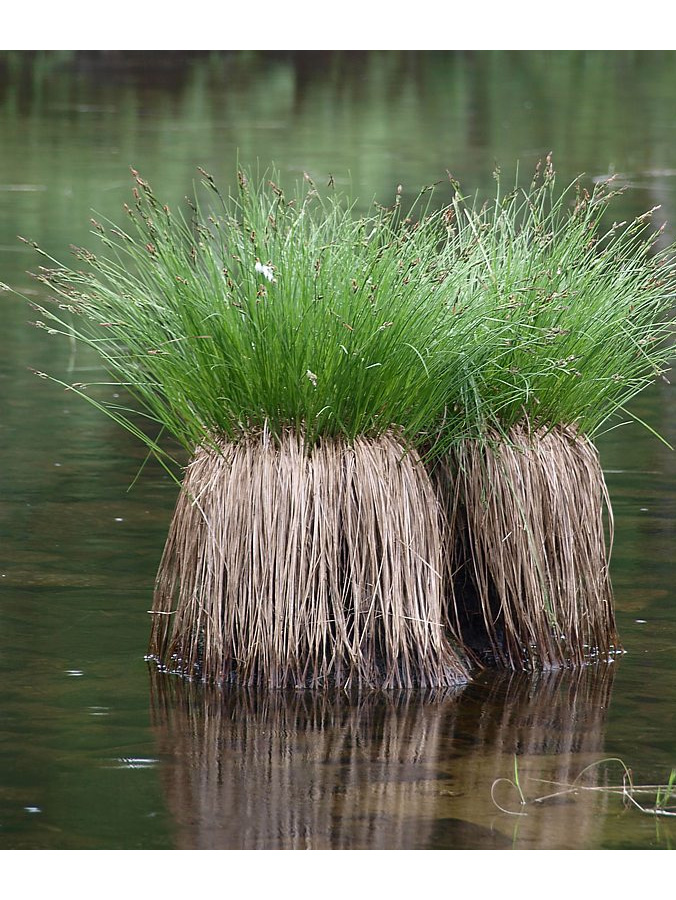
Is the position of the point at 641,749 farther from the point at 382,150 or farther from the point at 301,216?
the point at 382,150

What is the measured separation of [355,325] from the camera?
14.3ft

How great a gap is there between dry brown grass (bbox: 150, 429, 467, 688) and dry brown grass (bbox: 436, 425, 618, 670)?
0.71 ft

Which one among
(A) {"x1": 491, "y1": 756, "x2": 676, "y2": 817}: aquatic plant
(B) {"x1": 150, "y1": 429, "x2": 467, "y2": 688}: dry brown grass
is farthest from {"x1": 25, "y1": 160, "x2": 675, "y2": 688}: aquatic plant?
(A) {"x1": 491, "y1": 756, "x2": 676, "y2": 817}: aquatic plant

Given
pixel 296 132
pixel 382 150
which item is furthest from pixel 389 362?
pixel 296 132

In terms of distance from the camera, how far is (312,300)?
4367 mm

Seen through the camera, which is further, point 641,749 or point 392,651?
point 392,651

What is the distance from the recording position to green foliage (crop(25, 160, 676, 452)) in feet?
14.3

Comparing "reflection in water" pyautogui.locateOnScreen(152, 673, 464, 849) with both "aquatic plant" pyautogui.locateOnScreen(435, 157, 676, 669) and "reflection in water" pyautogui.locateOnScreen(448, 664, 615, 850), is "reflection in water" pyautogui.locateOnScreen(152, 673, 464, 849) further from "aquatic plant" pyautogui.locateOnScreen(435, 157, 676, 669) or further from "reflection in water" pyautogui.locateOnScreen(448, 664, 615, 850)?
"aquatic plant" pyautogui.locateOnScreen(435, 157, 676, 669)

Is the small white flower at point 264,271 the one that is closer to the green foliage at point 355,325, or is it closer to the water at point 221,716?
the green foliage at point 355,325

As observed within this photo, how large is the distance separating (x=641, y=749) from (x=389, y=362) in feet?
4.18

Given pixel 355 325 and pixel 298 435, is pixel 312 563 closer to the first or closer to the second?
pixel 298 435

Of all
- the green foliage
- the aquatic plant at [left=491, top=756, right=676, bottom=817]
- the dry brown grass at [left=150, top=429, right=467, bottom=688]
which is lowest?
the aquatic plant at [left=491, top=756, right=676, bottom=817]

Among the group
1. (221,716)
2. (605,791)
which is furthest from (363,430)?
(605,791)
